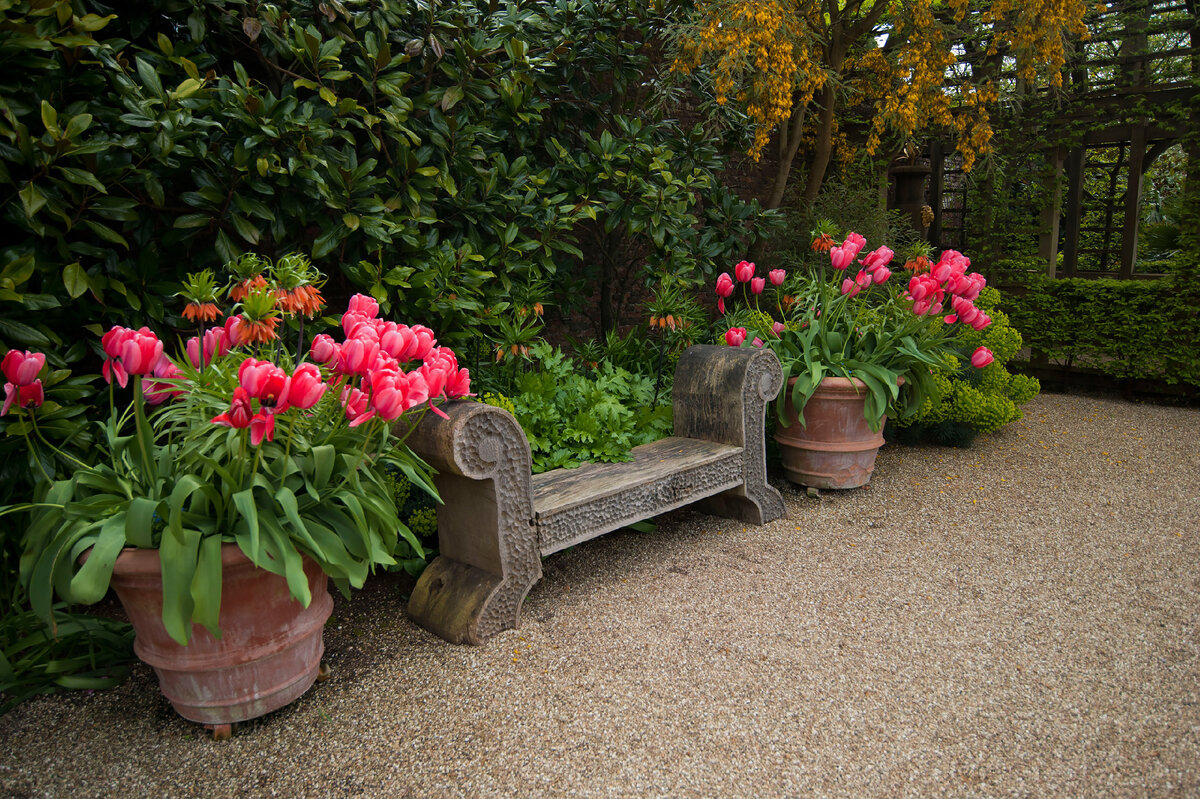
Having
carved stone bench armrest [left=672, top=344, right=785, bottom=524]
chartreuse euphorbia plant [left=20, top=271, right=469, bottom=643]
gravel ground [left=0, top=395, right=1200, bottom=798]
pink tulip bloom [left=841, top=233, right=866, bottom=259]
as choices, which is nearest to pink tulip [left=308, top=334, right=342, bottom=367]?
chartreuse euphorbia plant [left=20, top=271, right=469, bottom=643]

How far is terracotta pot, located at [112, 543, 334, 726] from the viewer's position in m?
1.78

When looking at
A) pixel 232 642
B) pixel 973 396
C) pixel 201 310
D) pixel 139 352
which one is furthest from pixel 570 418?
pixel 973 396

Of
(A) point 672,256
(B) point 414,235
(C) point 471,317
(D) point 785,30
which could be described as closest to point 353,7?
(B) point 414,235

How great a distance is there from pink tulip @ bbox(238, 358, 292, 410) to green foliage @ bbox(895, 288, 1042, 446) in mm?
3678

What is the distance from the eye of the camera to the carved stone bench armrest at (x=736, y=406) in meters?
3.30

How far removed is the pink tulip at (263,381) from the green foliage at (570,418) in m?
1.29

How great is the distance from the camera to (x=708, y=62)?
4637mm

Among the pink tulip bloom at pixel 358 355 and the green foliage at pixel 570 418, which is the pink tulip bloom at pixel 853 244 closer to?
the green foliage at pixel 570 418

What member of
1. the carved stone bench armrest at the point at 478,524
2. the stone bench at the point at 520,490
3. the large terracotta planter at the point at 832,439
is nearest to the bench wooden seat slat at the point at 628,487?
the stone bench at the point at 520,490

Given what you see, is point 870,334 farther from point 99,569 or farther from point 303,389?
point 99,569

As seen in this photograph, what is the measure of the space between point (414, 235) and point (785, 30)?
278 centimetres

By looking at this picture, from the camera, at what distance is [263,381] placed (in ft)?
5.27

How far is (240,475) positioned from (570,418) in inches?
62.7

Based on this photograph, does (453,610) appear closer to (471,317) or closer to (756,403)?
(471,317)
